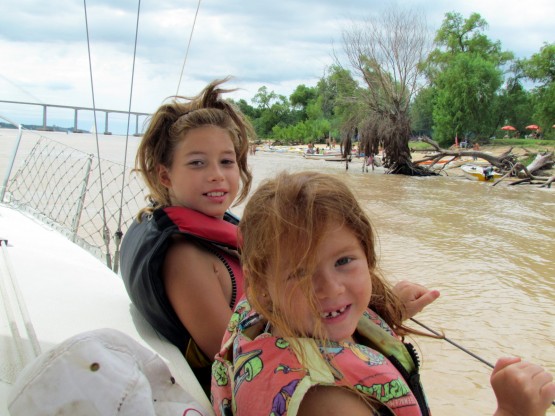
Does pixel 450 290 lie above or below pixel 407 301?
below

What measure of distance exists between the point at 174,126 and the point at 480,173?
55.5 feet

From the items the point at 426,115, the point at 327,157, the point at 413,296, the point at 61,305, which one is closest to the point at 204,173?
the point at 61,305

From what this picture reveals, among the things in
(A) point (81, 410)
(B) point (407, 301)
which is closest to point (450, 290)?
(B) point (407, 301)

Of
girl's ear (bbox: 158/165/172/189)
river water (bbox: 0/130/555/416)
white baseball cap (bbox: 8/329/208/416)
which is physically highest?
girl's ear (bbox: 158/165/172/189)

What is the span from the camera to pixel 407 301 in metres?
1.48

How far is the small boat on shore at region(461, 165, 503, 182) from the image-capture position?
1655cm

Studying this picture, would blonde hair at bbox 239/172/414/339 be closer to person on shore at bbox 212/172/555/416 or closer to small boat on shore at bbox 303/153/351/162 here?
person on shore at bbox 212/172/555/416

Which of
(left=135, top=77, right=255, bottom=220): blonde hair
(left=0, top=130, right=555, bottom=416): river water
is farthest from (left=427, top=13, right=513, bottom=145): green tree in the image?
(left=135, top=77, right=255, bottom=220): blonde hair

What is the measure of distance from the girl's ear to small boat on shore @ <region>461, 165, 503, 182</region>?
53.9 ft

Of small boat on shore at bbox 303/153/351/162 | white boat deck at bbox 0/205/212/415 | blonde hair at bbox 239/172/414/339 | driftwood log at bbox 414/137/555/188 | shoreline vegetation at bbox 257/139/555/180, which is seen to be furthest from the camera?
small boat on shore at bbox 303/153/351/162

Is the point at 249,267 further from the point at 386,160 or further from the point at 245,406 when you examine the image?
the point at 386,160

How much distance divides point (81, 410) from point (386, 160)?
811 inches

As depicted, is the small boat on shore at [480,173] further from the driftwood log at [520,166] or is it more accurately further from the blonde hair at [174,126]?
the blonde hair at [174,126]

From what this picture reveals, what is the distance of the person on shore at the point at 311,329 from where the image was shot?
0.86 metres
